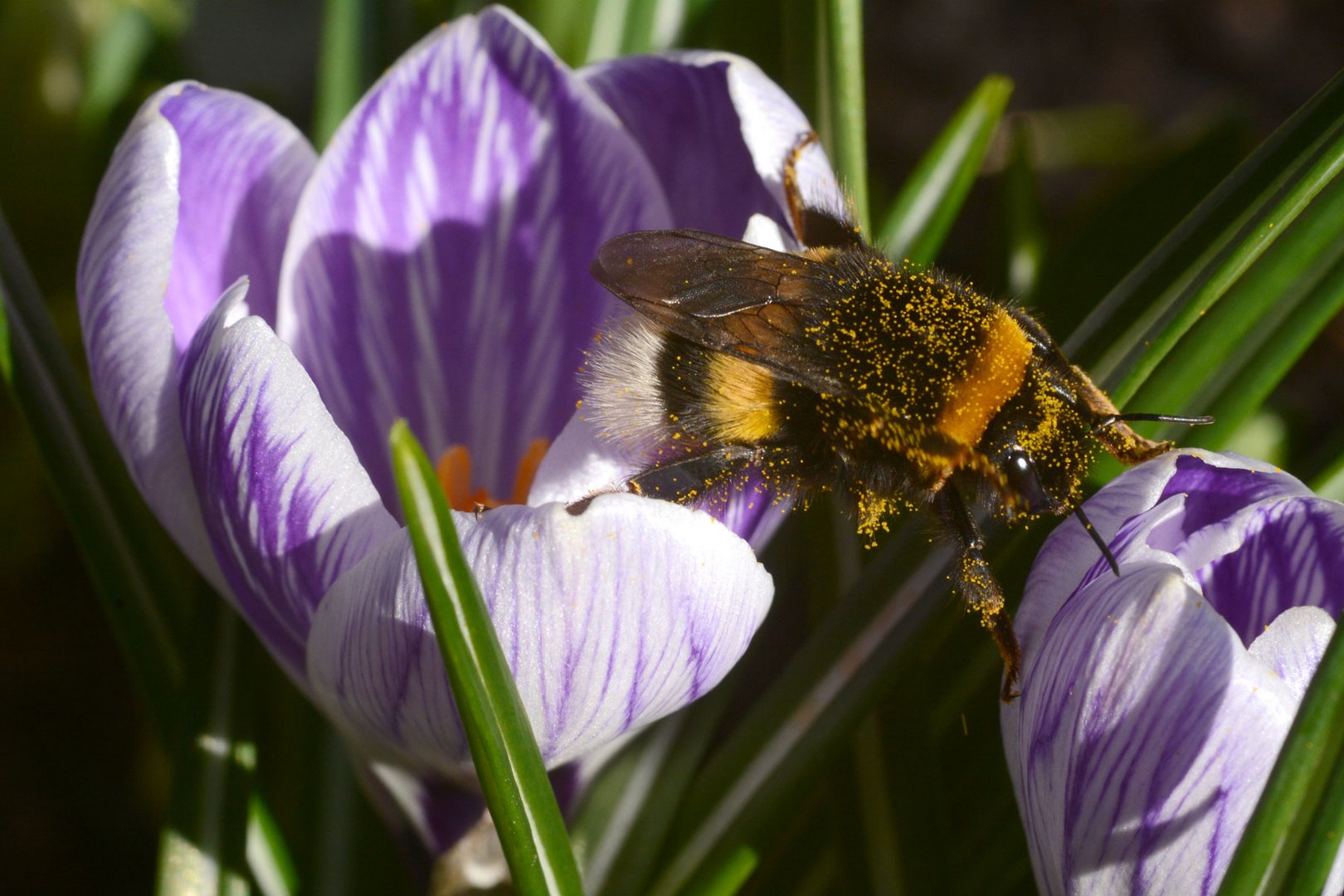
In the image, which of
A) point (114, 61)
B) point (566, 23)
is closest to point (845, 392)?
point (566, 23)

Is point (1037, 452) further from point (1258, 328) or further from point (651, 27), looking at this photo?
point (651, 27)

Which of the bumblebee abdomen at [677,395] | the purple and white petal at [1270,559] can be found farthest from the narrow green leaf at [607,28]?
the purple and white petal at [1270,559]

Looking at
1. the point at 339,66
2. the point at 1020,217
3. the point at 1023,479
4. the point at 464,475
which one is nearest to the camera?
the point at 1023,479

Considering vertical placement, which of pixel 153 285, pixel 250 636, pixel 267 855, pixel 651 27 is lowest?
pixel 267 855

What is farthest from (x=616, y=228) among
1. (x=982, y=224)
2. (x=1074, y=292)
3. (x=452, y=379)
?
(x=982, y=224)

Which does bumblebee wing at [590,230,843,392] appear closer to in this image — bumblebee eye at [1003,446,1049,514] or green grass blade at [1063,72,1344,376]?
bumblebee eye at [1003,446,1049,514]

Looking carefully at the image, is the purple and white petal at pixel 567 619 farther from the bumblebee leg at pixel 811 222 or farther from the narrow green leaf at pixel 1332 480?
the narrow green leaf at pixel 1332 480
